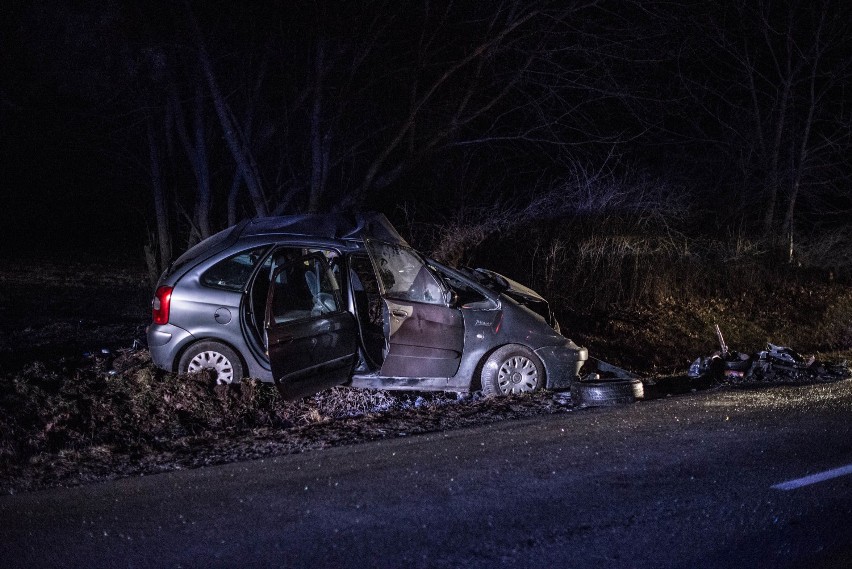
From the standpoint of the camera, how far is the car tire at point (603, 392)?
28.3 ft

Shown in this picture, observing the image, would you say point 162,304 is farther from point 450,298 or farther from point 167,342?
point 450,298

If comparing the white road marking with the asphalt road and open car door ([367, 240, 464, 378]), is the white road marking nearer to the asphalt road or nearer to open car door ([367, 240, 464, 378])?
the asphalt road

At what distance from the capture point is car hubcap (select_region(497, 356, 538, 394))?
888cm

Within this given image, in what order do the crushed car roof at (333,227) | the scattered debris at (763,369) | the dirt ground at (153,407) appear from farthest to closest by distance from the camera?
the scattered debris at (763,369) < the crushed car roof at (333,227) < the dirt ground at (153,407)

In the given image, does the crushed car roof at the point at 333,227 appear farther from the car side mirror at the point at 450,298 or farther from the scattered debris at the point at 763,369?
the scattered debris at the point at 763,369

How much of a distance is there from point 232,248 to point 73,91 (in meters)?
9.90

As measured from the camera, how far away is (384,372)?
8.61 meters

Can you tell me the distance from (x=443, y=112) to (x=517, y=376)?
6.85m

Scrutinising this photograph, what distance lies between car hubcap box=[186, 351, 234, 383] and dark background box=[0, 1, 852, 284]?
5272 millimetres

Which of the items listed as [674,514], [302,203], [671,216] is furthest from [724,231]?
[674,514]

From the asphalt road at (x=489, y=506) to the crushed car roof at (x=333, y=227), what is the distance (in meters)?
2.20

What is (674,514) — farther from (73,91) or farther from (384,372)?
(73,91)

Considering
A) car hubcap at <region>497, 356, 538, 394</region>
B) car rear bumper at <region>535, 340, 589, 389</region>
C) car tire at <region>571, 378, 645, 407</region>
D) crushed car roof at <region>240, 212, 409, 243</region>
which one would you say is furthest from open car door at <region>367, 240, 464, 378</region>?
car tire at <region>571, 378, 645, 407</region>

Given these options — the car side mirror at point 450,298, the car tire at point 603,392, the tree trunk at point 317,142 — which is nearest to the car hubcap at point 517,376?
the car tire at point 603,392
